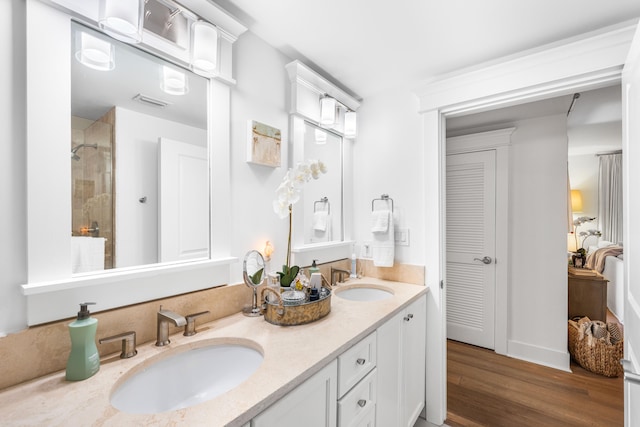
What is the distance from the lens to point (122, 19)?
3.10 ft

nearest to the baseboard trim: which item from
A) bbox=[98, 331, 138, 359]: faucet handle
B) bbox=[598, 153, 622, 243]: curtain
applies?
bbox=[98, 331, 138, 359]: faucet handle

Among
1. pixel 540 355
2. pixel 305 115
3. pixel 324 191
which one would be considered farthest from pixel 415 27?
pixel 540 355

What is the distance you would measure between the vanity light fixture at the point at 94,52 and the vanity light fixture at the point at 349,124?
1.45 meters

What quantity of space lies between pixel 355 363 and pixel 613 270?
4.44 metres

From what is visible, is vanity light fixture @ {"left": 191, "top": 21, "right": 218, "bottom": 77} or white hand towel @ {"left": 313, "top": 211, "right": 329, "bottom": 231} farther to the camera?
white hand towel @ {"left": 313, "top": 211, "right": 329, "bottom": 231}

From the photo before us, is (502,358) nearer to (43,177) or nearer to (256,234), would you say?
(256,234)

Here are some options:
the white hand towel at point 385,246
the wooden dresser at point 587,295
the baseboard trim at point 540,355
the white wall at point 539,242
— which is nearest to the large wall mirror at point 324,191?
the white hand towel at point 385,246

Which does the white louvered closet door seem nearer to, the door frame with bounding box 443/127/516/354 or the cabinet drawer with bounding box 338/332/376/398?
the door frame with bounding box 443/127/516/354

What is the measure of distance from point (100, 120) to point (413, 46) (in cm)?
153

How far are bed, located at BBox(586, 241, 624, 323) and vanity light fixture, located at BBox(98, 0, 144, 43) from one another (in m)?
4.82

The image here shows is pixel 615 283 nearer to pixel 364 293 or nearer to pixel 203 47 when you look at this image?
pixel 364 293

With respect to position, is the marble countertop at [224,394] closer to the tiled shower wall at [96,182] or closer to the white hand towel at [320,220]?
the tiled shower wall at [96,182]

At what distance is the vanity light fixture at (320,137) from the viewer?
1988mm

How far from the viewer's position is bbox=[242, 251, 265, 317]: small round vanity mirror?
4.48ft
